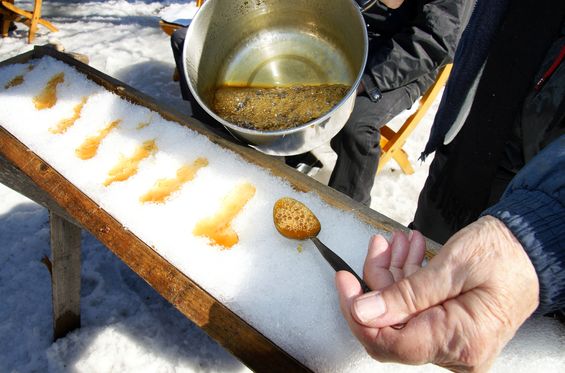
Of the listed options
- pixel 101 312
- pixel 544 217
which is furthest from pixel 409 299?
pixel 101 312

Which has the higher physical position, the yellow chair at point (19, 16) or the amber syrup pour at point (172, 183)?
the amber syrup pour at point (172, 183)

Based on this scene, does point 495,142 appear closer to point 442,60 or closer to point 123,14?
point 442,60

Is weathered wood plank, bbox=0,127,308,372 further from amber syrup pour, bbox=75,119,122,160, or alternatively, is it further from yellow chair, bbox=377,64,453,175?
yellow chair, bbox=377,64,453,175

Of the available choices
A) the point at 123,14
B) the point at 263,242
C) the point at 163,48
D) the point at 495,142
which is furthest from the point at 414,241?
the point at 123,14

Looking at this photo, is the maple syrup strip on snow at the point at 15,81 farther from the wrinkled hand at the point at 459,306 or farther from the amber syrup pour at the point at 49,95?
the wrinkled hand at the point at 459,306

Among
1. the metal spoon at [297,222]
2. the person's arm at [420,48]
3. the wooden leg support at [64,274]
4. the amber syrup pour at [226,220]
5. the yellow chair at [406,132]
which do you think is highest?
the person's arm at [420,48]

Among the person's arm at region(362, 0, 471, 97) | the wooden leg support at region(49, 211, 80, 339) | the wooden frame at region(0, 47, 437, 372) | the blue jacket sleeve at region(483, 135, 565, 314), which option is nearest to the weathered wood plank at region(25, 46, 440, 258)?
the wooden frame at region(0, 47, 437, 372)

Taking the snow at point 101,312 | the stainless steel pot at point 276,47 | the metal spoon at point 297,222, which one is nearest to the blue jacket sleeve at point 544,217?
the metal spoon at point 297,222

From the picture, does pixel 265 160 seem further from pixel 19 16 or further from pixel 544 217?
pixel 19 16
